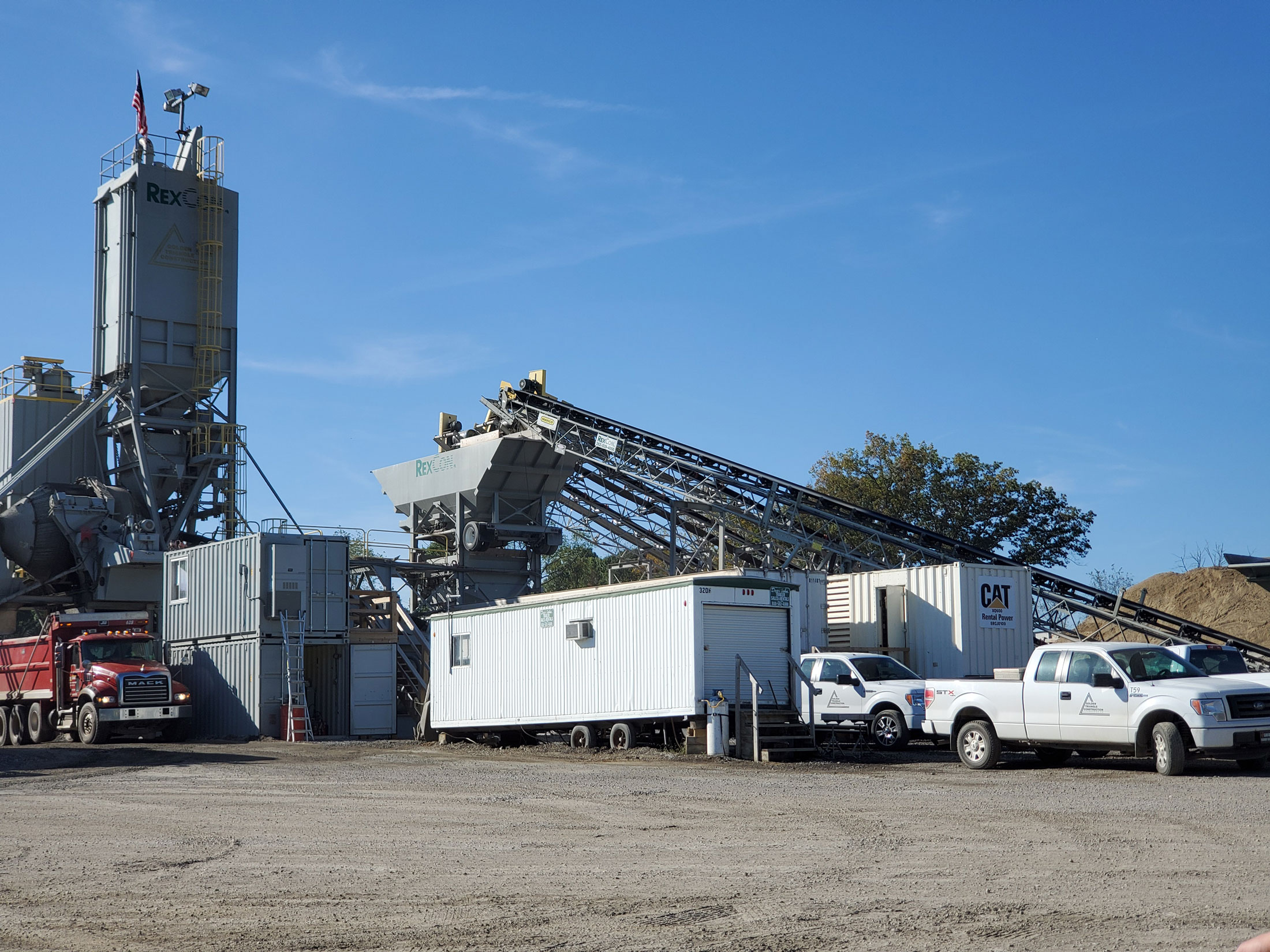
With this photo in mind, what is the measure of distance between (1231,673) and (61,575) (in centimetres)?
3110

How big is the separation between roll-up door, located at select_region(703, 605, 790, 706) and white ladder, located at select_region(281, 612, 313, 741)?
11418 mm

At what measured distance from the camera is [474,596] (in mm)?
38969

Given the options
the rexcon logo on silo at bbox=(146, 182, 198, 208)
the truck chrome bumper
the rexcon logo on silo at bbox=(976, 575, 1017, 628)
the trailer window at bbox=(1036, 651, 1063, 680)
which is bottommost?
the truck chrome bumper

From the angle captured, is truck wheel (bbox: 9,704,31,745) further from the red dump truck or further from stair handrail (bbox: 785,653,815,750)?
stair handrail (bbox: 785,653,815,750)

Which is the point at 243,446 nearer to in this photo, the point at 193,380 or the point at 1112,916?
the point at 193,380

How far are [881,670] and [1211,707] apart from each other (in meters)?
→ 7.70

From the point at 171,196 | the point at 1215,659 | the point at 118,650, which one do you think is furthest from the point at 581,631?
the point at 171,196

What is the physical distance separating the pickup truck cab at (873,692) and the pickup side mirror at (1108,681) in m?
4.65

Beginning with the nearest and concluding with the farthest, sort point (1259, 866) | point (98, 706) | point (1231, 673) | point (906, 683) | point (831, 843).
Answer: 1. point (1259, 866)
2. point (831, 843)
3. point (1231, 673)
4. point (906, 683)
5. point (98, 706)

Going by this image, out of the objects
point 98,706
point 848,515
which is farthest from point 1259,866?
point 848,515

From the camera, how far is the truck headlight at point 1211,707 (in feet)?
55.5

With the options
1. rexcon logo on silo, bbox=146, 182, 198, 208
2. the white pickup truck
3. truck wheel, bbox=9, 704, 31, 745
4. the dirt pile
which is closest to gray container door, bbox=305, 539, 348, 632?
truck wheel, bbox=9, 704, 31, 745

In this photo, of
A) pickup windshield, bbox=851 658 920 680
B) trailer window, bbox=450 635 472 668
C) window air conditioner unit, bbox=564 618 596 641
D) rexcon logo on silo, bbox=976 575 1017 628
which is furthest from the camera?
rexcon logo on silo, bbox=976 575 1017 628

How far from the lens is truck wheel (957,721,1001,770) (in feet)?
62.4
